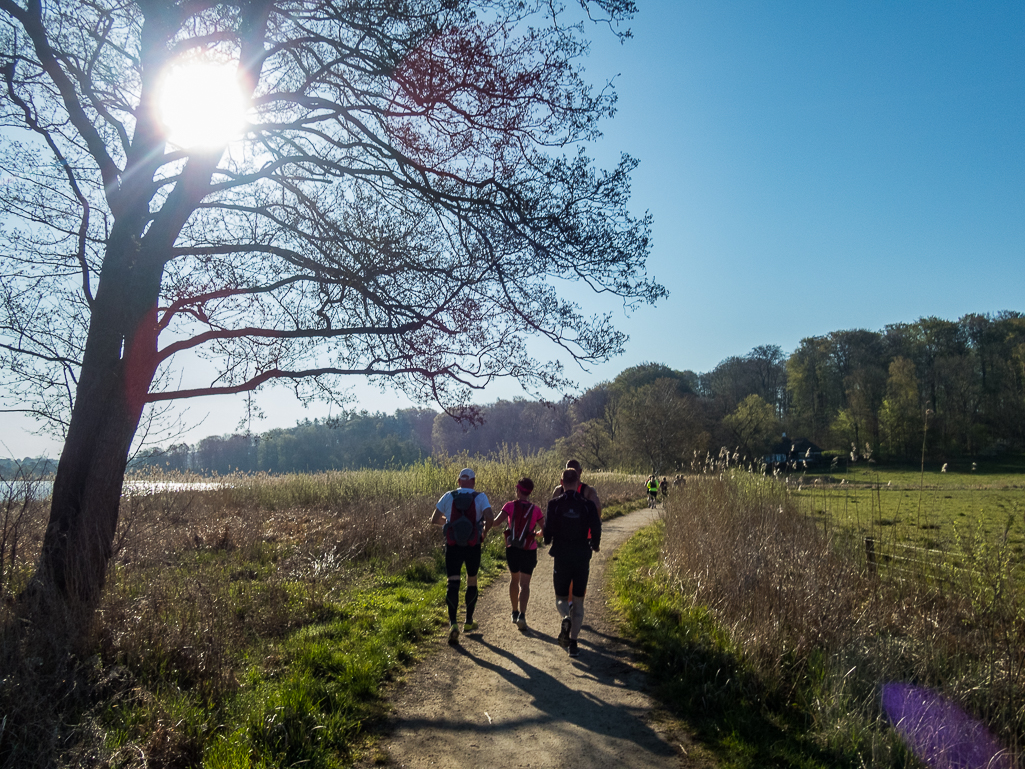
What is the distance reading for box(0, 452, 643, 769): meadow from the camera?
339 cm

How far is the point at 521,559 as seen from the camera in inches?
269

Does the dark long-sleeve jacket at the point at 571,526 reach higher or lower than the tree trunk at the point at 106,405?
lower

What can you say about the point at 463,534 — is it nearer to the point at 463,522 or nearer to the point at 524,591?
the point at 463,522

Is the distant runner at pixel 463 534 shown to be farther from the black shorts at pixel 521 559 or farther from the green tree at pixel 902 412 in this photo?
the green tree at pixel 902 412

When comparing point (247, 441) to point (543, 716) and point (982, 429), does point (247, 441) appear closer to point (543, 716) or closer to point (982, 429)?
point (543, 716)

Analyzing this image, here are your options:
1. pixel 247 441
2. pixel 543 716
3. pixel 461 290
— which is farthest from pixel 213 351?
pixel 543 716

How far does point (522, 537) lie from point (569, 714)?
98.2 inches

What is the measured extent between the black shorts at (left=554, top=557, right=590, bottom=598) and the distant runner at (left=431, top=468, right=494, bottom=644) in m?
0.95

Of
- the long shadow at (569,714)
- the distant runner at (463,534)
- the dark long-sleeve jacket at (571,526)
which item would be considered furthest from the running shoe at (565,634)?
the distant runner at (463,534)

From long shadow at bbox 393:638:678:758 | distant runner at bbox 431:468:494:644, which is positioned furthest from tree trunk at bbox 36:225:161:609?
long shadow at bbox 393:638:678:758

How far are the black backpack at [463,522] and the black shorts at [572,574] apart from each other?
101 cm

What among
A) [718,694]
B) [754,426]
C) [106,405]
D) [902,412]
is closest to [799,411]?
[902,412]

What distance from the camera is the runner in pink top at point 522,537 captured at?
6.75m

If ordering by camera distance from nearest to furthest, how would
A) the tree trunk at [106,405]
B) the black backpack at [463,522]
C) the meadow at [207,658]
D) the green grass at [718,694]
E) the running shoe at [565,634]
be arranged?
the meadow at [207,658] → the green grass at [718,694] → the tree trunk at [106,405] → the running shoe at [565,634] → the black backpack at [463,522]
